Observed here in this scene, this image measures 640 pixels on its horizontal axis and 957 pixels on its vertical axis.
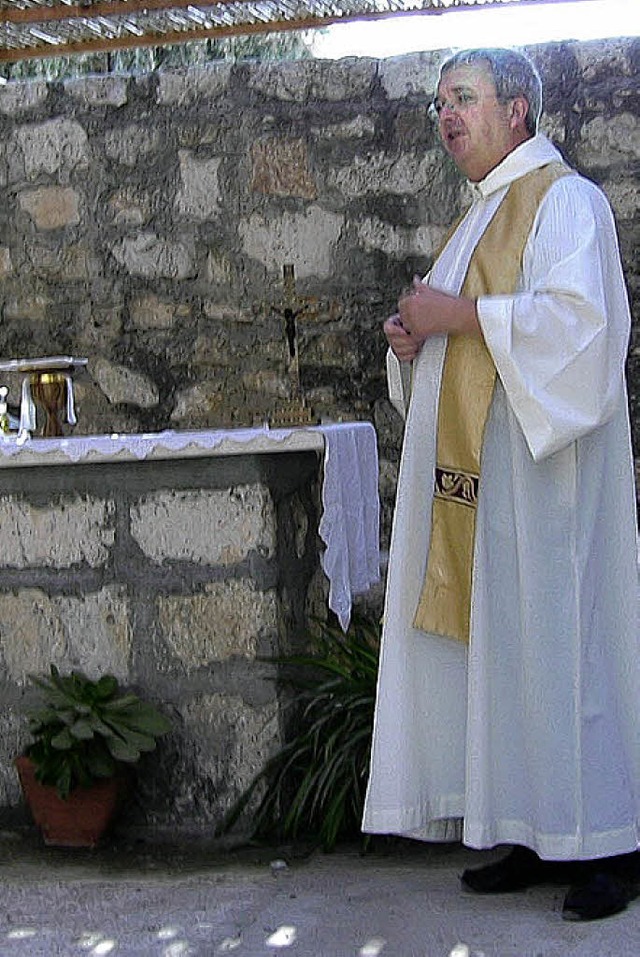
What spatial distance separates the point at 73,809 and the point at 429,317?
5.02 ft

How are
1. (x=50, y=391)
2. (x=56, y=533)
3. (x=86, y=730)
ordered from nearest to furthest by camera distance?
(x=86, y=730)
(x=56, y=533)
(x=50, y=391)

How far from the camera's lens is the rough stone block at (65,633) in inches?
150

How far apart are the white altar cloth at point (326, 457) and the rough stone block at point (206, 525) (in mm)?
123

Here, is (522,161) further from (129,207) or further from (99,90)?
(99,90)

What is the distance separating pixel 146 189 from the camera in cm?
512

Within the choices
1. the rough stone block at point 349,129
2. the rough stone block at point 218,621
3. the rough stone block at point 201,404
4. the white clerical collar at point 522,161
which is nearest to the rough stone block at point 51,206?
the rough stone block at point 201,404

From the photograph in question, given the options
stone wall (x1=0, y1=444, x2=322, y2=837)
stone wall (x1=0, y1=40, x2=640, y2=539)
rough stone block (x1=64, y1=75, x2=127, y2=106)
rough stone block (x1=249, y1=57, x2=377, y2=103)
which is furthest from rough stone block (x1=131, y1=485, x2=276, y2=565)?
rough stone block (x1=64, y1=75, x2=127, y2=106)

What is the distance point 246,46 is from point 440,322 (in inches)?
319

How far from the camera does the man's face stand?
10.1 ft

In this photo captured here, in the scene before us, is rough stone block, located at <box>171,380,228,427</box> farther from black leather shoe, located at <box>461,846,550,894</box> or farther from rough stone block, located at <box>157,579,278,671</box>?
black leather shoe, located at <box>461,846,550,894</box>

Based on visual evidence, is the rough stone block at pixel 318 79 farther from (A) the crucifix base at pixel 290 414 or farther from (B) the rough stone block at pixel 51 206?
(A) the crucifix base at pixel 290 414

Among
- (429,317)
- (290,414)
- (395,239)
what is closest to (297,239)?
(395,239)

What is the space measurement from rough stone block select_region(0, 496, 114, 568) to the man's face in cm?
132

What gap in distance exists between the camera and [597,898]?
297 centimetres
